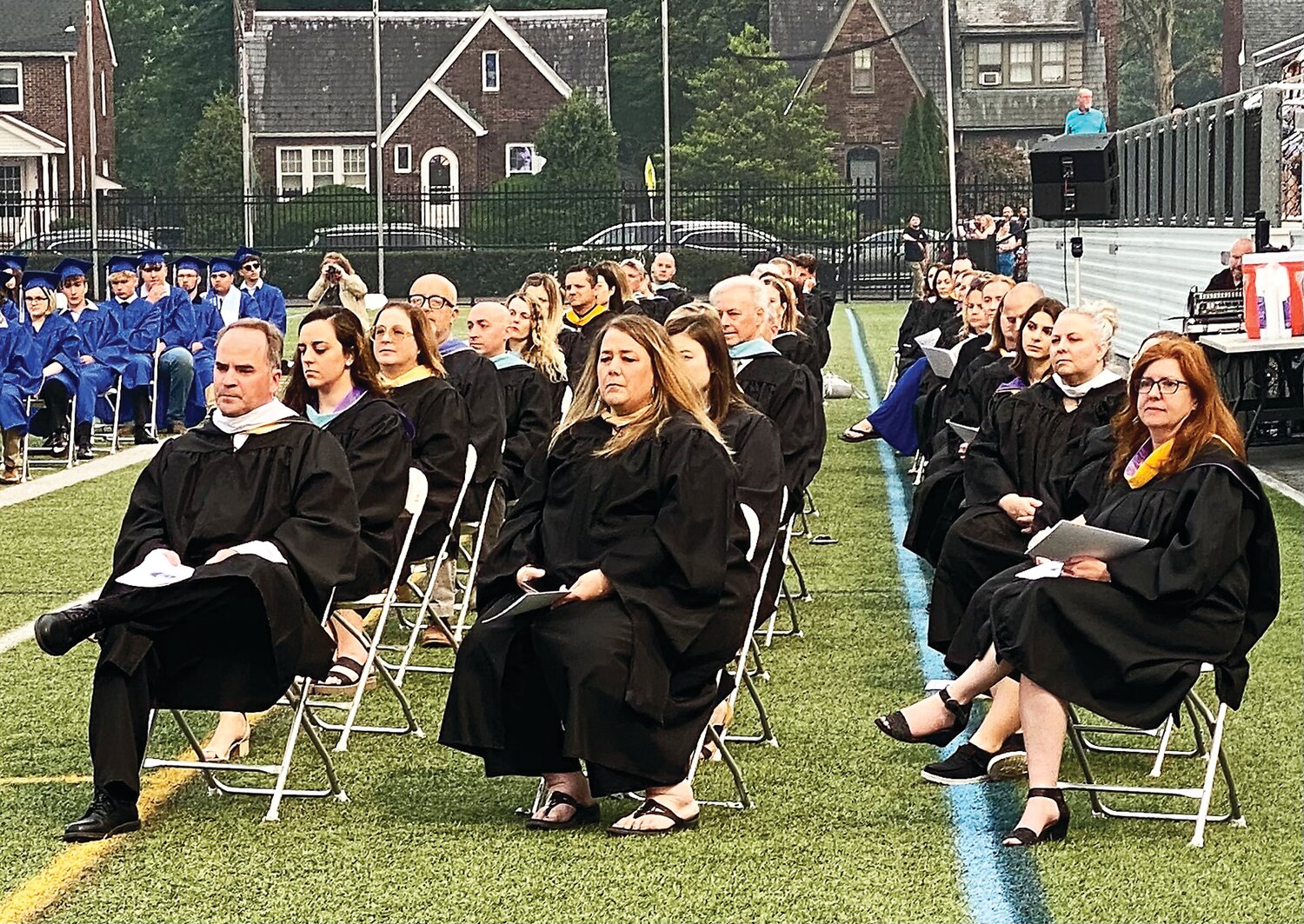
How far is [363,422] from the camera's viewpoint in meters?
8.15

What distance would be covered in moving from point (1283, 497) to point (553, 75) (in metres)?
53.3

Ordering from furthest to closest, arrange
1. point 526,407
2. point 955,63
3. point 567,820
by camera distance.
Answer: point 955,63 → point 526,407 → point 567,820

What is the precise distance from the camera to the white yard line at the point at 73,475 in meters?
15.9

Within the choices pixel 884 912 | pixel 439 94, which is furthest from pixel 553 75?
pixel 884 912

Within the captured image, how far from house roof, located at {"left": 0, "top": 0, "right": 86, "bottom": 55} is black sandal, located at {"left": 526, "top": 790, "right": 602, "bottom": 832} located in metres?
61.9

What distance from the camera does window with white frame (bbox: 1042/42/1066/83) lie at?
68250 mm

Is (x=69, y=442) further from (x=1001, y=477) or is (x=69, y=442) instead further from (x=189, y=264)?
(x=1001, y=477)

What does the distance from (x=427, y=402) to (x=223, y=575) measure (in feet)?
9.46

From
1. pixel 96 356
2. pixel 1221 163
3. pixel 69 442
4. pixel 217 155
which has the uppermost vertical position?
pixel 217 155

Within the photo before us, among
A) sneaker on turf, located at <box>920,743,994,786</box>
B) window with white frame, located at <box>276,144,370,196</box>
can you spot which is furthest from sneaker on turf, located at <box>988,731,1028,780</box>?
window with white frame, located at <box>276,144,370,196</box>

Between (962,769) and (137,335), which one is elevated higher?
(137,335)

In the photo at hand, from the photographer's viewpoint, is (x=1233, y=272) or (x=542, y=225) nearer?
(x=1233, y=272)

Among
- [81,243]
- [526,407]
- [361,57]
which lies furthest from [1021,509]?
[361,57]

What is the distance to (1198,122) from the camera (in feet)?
69.1
